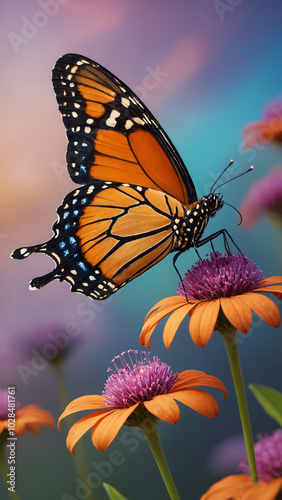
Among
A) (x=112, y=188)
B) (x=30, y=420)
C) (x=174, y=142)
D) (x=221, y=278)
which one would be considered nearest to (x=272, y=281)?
(x=221, y=278)

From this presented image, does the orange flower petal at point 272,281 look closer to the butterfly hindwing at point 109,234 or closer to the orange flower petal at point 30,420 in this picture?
the butterfly hindwing at point 109,234

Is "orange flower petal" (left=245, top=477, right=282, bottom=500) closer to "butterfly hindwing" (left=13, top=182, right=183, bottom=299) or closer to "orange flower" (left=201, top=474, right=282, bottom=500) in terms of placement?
"orange flower" (left=201, top=474, right=282, bottom=500)

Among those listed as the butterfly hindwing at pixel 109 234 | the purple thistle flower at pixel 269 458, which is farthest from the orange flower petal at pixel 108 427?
the butterfly hindwing at pixel 109 234

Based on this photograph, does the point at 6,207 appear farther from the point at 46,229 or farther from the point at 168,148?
the point at 168,148

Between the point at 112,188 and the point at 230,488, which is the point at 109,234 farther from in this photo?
the point at 230,488

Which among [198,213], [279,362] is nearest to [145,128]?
[198,213]

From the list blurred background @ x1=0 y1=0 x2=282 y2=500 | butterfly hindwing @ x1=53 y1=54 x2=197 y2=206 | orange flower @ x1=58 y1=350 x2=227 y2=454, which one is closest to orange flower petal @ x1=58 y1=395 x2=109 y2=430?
orange flower @ x1=58 y1=350 x2=227 y2=454
